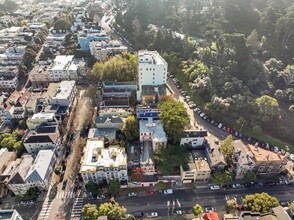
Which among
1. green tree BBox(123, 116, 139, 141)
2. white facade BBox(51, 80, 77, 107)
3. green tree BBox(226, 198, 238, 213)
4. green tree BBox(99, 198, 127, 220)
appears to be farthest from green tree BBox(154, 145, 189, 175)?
white facade BBox(51, 80, 77, 107)

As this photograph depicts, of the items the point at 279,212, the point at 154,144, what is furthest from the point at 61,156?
the point at 279,212

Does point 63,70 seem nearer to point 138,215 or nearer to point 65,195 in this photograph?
point 65,195

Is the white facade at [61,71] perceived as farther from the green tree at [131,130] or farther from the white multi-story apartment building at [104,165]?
the white multi-story apartment building at [104,165]

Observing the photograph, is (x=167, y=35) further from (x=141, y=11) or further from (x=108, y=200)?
(x=108, y=200)

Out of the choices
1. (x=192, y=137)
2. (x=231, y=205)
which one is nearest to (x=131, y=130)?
(x=192, y=137)

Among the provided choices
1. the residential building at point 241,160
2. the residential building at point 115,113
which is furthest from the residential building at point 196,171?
the residential building at point 115,113
